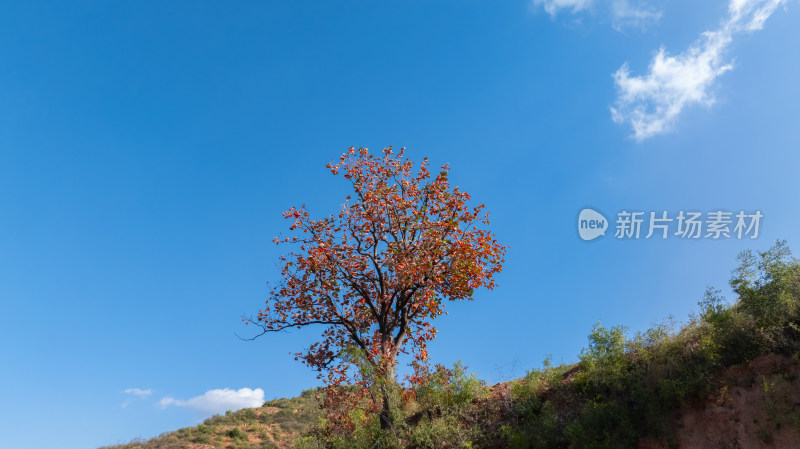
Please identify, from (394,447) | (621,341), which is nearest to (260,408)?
(394,447)

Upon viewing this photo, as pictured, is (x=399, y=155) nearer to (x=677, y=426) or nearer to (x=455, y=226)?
(x=455, y=226)

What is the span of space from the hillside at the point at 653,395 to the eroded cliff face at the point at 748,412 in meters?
0.02

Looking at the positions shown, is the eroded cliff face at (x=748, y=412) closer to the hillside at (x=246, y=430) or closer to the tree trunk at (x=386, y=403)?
the tree trunk at (x=386, y=403)

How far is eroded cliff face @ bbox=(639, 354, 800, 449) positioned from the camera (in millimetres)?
9195

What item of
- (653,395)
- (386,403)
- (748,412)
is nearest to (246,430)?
(386,403)

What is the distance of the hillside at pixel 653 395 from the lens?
32.1 feet

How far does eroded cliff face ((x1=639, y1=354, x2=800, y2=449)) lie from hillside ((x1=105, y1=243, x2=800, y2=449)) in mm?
18

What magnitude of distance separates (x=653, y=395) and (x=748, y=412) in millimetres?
1646

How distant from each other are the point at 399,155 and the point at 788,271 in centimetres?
1065

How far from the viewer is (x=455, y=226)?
15.3 m

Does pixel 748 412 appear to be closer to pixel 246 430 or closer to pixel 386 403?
pixel 386 403

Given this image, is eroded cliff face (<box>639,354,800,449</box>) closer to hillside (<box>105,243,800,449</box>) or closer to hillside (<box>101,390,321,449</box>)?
hillside (<box>105,243,800,449</box>)

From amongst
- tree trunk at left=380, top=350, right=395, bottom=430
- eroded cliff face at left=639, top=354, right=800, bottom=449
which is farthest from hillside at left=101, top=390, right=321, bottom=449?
eroded cliff face at left=639, top=354, right=800, bottom=449

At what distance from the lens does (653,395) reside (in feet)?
34.3
